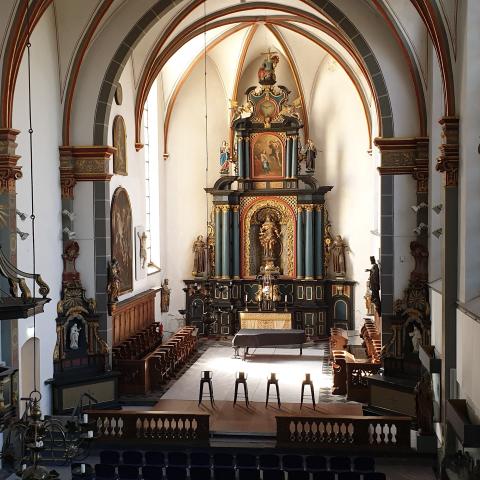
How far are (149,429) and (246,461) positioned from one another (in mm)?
3167

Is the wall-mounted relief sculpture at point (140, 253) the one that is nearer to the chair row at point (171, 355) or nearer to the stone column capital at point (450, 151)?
the chair row at point (171, 355)

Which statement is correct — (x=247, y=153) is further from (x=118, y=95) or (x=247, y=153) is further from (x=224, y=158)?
(x=118, y=95)

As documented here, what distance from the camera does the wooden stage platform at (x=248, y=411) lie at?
631 inches

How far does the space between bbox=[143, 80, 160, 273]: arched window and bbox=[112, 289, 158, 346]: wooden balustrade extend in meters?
2.00

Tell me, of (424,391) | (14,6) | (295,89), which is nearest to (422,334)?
(424,391)

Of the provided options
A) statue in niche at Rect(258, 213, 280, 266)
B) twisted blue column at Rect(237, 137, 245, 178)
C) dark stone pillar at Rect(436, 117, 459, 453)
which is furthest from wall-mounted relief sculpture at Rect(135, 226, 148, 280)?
dark stone pillar at Rect(436, 117, 459, 453)

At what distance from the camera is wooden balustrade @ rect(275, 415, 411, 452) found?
14.6 metres

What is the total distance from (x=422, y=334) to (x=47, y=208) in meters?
9.10

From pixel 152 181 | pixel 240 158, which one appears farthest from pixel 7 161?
pixel 240 158

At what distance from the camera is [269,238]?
27.6 meters

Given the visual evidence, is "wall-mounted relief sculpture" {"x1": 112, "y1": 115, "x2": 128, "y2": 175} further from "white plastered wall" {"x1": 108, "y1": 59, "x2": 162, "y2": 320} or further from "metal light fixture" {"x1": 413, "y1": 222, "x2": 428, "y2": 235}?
"metal light fixture" {"x1": 413, "y1": 222, "x2": 428, "y2": 235}

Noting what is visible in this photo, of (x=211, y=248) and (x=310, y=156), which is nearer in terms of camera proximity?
(x=310, y=156)

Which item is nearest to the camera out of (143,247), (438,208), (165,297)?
(438,208)

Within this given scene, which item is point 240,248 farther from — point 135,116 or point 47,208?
point 47,208
